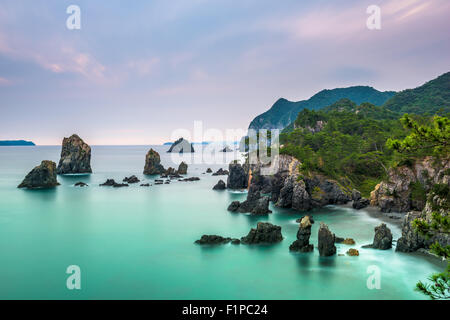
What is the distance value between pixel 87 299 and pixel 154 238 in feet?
45.2

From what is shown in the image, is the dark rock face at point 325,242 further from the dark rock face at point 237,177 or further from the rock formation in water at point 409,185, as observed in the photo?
the dark rock face at point 237,177

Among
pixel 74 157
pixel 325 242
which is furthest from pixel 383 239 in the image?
pixel 74 157

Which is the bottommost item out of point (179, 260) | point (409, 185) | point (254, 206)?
point (179, 260)

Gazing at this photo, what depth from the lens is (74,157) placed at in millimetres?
90688

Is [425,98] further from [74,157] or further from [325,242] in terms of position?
[74,157]

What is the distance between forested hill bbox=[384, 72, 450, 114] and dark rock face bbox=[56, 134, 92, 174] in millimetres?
107282

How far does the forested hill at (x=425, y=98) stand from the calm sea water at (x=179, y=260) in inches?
3396

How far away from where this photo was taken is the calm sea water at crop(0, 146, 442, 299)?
20672 millimetres

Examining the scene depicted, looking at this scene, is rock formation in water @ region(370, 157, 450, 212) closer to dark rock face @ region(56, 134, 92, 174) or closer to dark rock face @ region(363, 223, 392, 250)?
dark rock face @ region(363, 223, 392, 250)

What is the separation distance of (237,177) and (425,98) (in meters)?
91.2

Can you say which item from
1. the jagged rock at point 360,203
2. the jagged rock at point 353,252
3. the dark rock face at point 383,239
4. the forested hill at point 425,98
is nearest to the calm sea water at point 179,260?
the jagged rock at point 353,252

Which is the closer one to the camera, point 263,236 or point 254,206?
point 263,236

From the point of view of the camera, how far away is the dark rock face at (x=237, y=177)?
6612 centimetres
